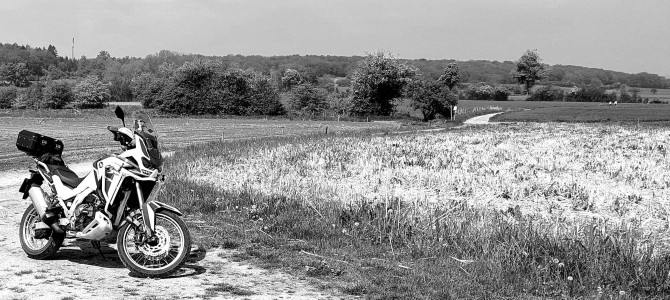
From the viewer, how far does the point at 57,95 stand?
78.6m

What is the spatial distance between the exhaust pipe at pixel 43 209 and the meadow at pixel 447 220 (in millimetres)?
2080

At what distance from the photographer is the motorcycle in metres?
7.10

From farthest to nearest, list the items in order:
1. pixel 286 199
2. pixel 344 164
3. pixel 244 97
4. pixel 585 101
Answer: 1. pixel 585 101
2. pixel 244 97
3. pixel 344 164
4. pixel 286 199

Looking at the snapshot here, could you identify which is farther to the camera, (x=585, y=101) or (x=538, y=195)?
(x=585, y=101)

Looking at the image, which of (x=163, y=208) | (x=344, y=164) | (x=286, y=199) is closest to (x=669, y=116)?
(x=344, y=164)

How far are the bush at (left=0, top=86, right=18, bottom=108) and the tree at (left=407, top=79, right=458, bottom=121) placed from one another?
2180 inches

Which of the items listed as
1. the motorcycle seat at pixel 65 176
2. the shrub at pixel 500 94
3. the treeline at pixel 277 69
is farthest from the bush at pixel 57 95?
the motorcycle seat at pixel 65 176

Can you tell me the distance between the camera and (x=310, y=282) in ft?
23.2

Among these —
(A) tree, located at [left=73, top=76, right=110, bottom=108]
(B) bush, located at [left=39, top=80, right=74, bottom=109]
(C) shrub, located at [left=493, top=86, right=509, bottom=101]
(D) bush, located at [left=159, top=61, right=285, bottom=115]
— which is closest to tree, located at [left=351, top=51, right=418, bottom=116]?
(D) bush, located at [left=159, top=61, right=285, bottom=115]

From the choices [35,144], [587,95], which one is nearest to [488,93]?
[587,95]

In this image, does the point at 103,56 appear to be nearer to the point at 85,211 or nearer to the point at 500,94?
the point at 500,94

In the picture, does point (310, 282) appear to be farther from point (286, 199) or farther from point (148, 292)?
point (286, 199)

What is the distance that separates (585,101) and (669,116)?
52.8 meters

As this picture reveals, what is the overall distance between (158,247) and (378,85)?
2635 inches
